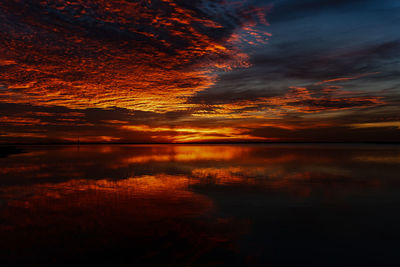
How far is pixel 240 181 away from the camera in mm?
21797

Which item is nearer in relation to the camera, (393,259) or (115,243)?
(393,259)

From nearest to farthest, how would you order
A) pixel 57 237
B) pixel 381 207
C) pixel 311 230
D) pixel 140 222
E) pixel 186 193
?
pixel 57 237 < pixel 311 230 < pixel 140 222 < pixel 381 207 < pixel 186 193

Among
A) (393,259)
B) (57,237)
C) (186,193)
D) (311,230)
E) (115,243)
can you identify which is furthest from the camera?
(186,193)

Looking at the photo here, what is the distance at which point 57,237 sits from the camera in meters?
9.45

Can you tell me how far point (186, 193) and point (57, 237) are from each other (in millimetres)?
8624

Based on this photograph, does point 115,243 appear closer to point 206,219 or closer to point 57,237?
point 57,237

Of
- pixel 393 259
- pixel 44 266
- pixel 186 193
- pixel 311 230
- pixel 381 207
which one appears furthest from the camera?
pixel 186 193

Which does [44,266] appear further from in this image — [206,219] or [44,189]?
[44,189]

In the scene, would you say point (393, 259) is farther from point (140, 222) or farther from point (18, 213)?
point (18, 213)

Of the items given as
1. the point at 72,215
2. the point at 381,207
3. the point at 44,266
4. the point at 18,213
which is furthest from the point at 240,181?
the point at 44,266

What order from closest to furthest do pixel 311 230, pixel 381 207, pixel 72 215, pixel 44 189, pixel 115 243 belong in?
pixel 115 243, pixel 311 230, pixel 72 215, pixel 381 207, pixel 44 189

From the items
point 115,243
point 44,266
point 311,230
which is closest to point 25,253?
point 44,266

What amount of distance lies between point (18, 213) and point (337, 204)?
50.3 feet

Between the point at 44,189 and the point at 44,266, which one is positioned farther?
the point at 44,189
